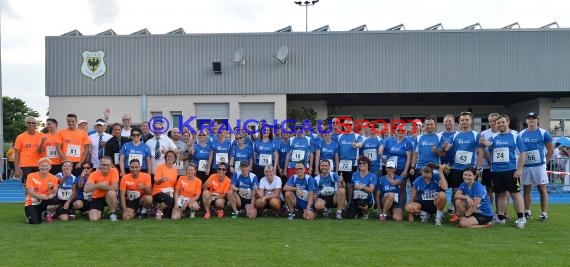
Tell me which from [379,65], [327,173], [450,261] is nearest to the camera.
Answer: [450,261]

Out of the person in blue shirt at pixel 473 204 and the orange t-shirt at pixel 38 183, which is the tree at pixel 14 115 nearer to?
the orange t-shirt at pixel 38 183

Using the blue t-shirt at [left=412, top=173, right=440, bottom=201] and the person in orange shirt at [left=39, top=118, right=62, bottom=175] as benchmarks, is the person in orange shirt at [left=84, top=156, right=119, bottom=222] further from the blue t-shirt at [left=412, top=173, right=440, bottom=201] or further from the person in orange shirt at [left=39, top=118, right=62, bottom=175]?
the blue t-shirt at [left=412, top=173, right=440, bottom=201]

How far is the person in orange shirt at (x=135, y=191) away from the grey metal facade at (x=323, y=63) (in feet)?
44.9

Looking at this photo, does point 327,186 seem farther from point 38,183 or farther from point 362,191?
point 38,183

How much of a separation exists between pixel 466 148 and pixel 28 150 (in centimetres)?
711

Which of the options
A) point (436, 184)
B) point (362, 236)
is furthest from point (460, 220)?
point (362, 236)

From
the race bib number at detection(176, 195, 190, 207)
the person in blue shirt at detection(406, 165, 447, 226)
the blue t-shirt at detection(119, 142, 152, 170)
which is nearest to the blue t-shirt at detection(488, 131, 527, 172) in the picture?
the person in blue shirt at detection(406, 165, 447, 226)

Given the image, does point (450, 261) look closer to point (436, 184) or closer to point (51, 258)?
point (436, 184)

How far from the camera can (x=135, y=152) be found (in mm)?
7953

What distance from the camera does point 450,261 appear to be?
464 centimetres

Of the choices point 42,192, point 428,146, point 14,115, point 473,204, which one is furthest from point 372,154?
point 14,115

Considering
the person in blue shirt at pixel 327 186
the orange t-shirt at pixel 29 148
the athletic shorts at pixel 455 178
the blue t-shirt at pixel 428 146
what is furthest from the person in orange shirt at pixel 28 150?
the athletic shorts at pixel 455 178

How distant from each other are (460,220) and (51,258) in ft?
17.5

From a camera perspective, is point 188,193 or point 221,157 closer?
point 188,193
